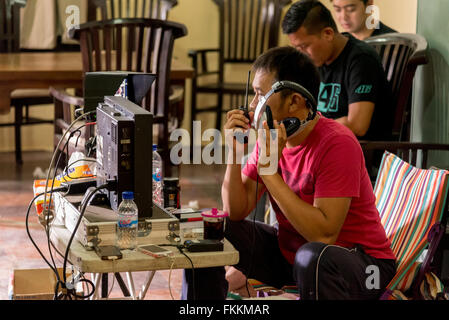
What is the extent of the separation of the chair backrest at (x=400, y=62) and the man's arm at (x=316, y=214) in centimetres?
128

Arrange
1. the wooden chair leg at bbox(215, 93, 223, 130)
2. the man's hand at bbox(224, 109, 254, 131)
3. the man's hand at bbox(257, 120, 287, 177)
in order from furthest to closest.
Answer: the wooden chair leg at bbox(215, 93, 223, 130) → the man's hand at bbox(224, 109, 254, 131) → the man's hand at bbox(257, 120, 287, 177)

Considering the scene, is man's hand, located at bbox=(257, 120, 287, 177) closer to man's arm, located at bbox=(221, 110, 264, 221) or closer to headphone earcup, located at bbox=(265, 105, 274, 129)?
headphone earcup, located at bbox=(265, 105, 274, 129)

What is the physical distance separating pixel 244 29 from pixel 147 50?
2.21 metres

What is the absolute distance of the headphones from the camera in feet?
6.60

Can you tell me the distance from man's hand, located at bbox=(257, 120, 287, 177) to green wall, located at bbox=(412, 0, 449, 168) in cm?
124

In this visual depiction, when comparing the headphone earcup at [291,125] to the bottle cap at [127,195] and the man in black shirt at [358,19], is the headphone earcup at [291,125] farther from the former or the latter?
the man in black shirt at [358,19]

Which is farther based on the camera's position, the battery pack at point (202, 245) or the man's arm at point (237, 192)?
the man's arm at point (237, 192)

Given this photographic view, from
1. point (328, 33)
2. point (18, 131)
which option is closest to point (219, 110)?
point (18, 131)

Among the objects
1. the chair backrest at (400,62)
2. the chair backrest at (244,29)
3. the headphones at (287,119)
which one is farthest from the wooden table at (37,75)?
the headphones at (287,119)

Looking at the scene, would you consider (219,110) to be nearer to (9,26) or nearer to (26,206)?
(9,26)

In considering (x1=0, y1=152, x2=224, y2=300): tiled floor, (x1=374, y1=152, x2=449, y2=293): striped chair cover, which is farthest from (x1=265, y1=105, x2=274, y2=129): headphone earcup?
A: (x1=0, y1=152, x2=224, y2=300): tiled floor

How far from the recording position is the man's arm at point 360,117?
3.07 m

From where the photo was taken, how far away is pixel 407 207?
222 centimetres
